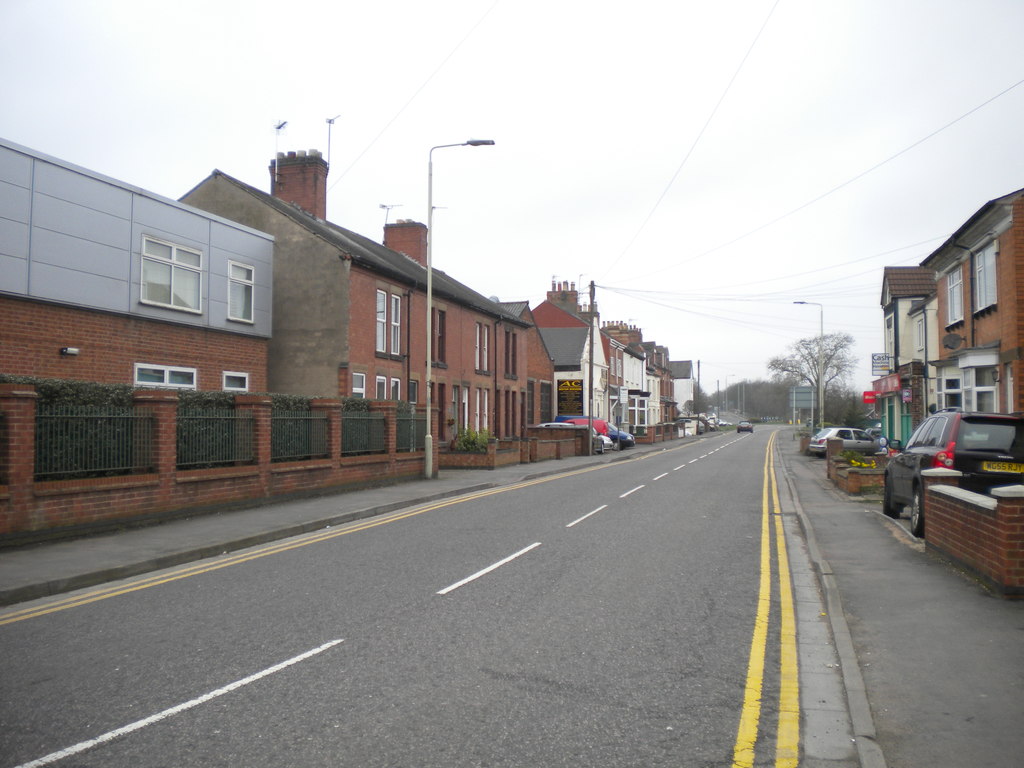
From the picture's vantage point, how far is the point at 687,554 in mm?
10578

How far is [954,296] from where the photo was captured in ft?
76.3

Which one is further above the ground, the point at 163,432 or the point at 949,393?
the point at 949,393

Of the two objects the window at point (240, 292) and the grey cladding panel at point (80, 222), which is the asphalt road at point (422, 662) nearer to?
the grey cladding panel at point (80, 222)

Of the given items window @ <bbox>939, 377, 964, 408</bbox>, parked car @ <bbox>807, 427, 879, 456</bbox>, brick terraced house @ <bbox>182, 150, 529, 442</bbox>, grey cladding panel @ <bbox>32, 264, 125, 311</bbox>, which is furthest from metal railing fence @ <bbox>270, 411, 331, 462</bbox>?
parked car @ <bbox>807, 427, 879, 456</bbox>

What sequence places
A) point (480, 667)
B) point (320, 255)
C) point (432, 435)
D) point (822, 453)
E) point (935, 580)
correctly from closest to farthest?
1. point (480, 667)
2. point (935, 580)
3. point (432, 435)
4. point (320, 255)
5. point (822, 453)

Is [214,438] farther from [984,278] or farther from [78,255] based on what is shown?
[984,278]

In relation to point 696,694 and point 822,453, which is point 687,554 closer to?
point 696,694

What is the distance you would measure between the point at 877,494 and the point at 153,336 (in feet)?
58.0

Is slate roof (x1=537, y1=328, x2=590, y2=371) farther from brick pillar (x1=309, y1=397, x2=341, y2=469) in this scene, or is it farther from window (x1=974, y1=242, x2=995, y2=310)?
brick pillar (x1=309, y1=397, x2=341, y2=469)

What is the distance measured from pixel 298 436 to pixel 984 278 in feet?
55.1

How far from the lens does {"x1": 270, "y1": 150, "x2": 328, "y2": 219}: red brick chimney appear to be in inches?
1204

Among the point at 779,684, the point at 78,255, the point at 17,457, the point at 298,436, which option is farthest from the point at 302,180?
the point at 779,684

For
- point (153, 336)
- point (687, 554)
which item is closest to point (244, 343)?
point (153, 336)

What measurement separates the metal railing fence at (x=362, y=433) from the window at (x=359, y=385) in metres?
4.87
